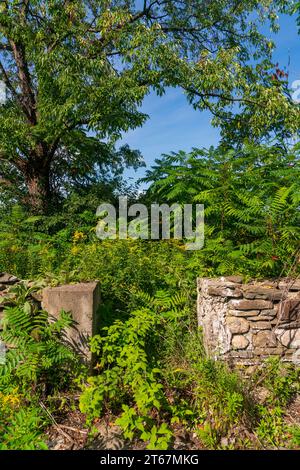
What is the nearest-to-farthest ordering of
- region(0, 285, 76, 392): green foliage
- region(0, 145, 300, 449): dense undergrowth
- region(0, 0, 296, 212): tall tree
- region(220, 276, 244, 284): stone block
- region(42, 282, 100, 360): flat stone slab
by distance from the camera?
region(0, 145, 300, 449): dense undergrowth < region(0, 285, 76, 392): green foliage < region(42, 282, 100, 360): flat stone slab < region(220, 276, 244, 284): stone block < region(0, 0, 296, 212): tall tree

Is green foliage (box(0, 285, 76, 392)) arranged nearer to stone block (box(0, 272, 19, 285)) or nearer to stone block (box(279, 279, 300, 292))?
stone block (box(0, 272, 19, 285))

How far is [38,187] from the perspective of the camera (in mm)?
9141

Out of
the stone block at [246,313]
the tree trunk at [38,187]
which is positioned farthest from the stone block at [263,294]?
the tree trunk at [38,187]

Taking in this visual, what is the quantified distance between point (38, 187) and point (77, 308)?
246 inches

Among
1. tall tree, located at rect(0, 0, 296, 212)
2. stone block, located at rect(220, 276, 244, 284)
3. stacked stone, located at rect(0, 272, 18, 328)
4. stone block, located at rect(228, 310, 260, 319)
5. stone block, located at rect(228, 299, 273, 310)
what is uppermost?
tall tree, located at rect(0, 0, 296, 212)

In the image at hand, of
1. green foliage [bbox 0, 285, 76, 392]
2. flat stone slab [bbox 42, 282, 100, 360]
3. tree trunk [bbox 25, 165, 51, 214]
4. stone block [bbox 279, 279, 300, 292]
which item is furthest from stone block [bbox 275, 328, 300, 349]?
tree trunk [bbox 25, 165, 51, 214]

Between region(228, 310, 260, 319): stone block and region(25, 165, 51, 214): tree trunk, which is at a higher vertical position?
region(25, 165, 51, 214): tree trunk

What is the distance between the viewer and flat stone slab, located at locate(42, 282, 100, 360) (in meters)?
3.58

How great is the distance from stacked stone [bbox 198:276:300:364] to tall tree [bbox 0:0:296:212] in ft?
14.0

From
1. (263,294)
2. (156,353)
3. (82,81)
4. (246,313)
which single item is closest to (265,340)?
(246,313)

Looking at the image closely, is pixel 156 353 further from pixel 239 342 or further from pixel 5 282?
pixel 5 282

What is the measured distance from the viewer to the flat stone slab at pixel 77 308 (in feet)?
11.7

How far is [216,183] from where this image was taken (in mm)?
5781
